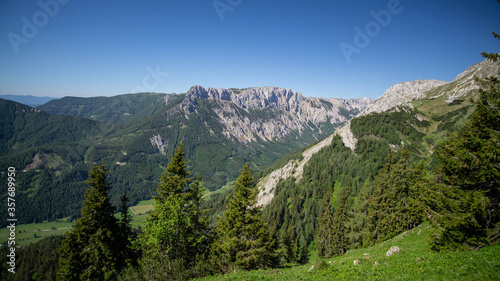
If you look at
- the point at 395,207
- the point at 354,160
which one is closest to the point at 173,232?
the point at 395,207

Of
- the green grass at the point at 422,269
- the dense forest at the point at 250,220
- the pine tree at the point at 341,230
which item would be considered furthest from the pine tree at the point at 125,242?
the pine tree at the point at 341,230

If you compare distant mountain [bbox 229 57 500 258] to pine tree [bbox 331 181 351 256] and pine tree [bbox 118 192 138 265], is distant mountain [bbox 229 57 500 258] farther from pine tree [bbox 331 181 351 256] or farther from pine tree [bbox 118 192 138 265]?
pine tree [bbox 118 192 138 265]

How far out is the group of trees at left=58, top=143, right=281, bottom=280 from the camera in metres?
21.6

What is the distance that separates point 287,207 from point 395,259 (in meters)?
99.5

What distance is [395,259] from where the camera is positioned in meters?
16.1

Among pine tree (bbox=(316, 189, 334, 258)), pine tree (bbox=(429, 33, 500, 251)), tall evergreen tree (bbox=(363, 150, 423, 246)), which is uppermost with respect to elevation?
pine tree (bbox=(429, 33, 500, 251))

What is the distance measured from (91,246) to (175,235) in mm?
14592

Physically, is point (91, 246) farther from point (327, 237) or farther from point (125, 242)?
point (327, 237)

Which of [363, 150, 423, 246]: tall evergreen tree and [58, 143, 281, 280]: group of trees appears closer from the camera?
[58, 143, 281, 280]: group of trees

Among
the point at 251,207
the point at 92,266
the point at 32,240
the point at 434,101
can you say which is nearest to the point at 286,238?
the point at 251,207

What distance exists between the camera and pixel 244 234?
24.7 m

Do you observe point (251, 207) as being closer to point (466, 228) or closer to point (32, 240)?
point (466, 228)

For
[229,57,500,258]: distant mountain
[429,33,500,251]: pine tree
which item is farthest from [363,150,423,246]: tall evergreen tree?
[229,57,500,258]: distant mountain

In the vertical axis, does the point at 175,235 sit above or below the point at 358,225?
above
